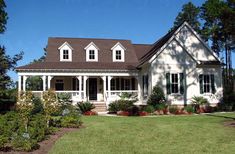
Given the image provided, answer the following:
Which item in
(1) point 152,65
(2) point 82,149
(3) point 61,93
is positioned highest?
(1) point 152,65

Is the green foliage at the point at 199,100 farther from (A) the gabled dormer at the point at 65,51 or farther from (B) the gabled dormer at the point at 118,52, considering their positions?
(A) the gabled dormer at the point at 65,51

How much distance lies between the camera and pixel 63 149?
1060 centimetres

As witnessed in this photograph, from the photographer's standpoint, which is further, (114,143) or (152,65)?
(152,65)

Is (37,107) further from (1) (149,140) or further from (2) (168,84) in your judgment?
(1) (149,140)

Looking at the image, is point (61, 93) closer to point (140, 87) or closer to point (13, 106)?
point (13, 106)

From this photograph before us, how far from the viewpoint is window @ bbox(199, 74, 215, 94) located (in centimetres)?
2942

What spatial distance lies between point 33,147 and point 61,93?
17850 millimetres

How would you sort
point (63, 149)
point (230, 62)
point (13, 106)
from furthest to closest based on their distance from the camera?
point (230, 62) < point (13, 106) < point (63, 149)

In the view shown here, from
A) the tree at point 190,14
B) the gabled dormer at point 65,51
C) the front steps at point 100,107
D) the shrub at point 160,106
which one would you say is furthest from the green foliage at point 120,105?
the tree at point 190,14

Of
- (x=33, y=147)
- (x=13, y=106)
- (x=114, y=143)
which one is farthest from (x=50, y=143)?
(x=13, y=106)

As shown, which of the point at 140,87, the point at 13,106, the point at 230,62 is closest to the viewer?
the point at 13,106

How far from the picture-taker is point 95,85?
33281 millimetres

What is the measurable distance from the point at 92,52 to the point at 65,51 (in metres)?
2.93

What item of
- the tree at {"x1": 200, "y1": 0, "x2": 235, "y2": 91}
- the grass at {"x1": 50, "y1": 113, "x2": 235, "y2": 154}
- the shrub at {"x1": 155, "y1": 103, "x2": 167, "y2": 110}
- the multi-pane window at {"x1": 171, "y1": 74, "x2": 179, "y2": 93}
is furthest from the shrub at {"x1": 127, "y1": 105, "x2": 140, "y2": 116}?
the tree at {"x1": 200, "y1": 0, "x2": 235, "y2": 91}
